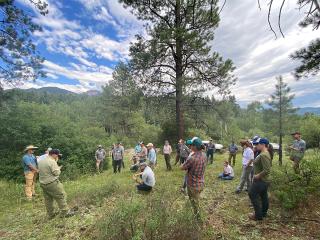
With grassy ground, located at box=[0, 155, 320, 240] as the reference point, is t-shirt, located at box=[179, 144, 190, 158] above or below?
above

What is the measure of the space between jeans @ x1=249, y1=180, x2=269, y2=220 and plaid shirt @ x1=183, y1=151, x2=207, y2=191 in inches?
47.5

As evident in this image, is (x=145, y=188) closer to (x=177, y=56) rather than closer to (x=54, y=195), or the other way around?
(x=54, y=195)

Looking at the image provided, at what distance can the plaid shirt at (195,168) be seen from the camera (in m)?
5.20

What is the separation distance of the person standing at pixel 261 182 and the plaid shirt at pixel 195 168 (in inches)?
47.9

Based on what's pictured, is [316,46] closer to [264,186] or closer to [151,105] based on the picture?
[264,186]

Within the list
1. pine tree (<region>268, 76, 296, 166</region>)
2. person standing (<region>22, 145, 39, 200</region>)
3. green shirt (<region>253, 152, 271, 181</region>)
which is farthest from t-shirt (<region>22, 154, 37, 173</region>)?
pine tree (<region>268, 76, 296, 166</region>)

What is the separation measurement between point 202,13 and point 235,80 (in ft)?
14.6

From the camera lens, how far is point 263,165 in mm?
5352

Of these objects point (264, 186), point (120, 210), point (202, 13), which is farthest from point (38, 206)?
point (202, 13)

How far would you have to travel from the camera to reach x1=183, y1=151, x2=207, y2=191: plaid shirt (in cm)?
520

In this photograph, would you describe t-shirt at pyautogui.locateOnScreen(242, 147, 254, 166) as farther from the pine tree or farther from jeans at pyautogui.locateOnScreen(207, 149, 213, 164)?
the pine tree

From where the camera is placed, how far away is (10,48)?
1241 cm

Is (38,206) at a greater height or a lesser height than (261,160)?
lesser

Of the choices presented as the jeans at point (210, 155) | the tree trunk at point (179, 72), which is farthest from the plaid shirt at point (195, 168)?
the jeans at point (210, 155)
